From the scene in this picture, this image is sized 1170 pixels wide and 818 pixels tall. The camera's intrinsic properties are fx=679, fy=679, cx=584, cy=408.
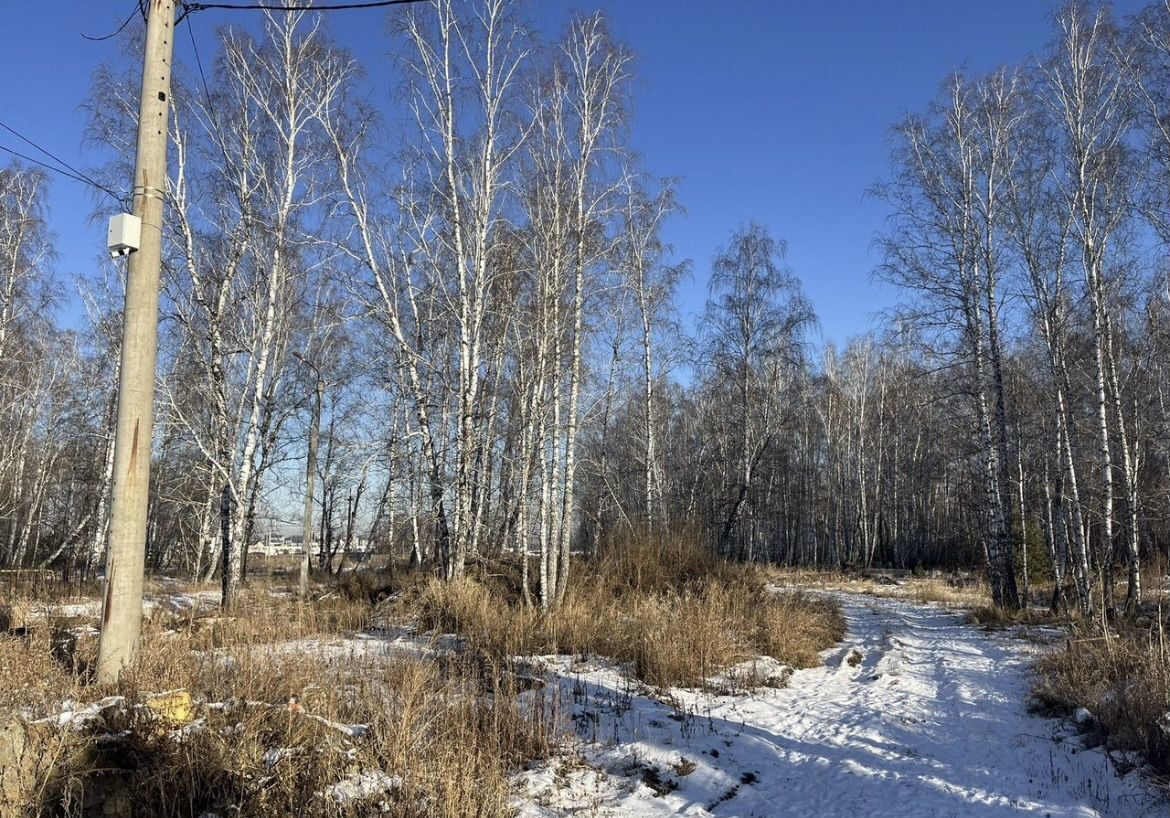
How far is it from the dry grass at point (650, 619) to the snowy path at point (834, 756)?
1.68 feet

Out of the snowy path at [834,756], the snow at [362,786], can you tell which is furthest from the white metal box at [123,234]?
the snowy path at [834,756]

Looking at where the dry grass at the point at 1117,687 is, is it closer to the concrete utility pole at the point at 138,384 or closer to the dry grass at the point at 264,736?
the dry grass at the point at 264,736

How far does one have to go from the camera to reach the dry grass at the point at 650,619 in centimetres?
785

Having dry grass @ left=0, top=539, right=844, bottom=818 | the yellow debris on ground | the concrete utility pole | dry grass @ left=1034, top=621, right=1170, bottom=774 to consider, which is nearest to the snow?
dry grass @ left=0, top=539, right=844, bottom=818

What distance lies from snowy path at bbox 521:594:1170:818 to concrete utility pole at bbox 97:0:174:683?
311 cm

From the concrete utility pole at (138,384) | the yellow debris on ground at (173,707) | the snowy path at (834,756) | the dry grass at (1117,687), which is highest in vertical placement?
the concrete utility pole at (138,384)

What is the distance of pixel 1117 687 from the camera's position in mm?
5988

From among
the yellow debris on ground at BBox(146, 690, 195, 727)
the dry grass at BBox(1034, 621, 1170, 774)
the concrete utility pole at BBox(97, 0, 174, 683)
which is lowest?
the dry grass at BBox(1034, 621, 1170, 774)

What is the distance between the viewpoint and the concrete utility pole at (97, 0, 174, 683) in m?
4.85

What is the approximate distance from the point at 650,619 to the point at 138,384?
6055 millimetres

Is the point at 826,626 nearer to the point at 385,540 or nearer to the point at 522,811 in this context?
the point at 522,811

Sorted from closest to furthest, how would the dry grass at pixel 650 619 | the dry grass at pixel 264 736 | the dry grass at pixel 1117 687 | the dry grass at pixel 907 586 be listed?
the dry grass at pixel 264 736
the dry grass at pixel 1117 687
the dry grass at pixel 650 619
the dry grass at pixel 907 586

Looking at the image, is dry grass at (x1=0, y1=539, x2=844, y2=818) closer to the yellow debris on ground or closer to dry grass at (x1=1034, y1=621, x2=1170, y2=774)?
the yellow debris on ground

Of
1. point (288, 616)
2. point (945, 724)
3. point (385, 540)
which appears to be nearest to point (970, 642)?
point (945, 724)
